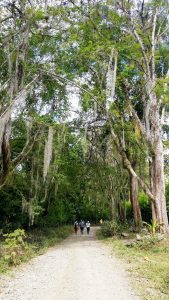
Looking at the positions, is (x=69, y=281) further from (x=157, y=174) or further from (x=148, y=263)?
(x=157, y=174)

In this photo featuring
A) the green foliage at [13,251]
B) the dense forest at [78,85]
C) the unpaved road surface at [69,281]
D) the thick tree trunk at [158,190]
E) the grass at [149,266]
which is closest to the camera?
the unpaved road surface at [69,281]

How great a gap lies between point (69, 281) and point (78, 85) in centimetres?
920

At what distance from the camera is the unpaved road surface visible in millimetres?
6500

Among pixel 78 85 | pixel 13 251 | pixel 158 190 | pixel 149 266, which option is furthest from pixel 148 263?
pixel 78 85

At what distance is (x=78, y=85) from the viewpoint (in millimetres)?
14992

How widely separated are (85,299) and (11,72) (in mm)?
8662

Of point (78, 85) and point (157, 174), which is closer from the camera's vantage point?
point (78, 85)

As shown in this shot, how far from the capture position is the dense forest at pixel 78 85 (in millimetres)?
13156

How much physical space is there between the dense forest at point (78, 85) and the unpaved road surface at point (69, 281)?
4.05m

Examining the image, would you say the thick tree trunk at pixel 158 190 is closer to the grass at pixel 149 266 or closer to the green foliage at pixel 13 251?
the grass at pixel 149 266

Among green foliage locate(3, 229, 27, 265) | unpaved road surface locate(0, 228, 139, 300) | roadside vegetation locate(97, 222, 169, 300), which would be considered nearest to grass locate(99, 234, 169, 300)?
roadside vegetation locate(97, 222, 169, 300)

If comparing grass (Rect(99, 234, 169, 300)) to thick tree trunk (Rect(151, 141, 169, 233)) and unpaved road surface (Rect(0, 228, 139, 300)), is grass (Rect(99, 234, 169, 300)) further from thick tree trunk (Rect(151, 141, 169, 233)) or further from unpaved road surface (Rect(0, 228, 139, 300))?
thick tree trunk (Rect(151, 141, 169, 233))

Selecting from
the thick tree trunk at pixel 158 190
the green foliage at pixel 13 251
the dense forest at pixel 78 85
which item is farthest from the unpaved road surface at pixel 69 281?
the thick tree trunk at pixel 158 190

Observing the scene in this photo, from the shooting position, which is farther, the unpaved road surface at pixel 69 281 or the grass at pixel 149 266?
the grass at pixel 149 266
